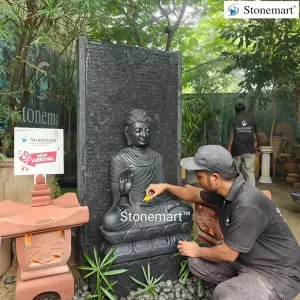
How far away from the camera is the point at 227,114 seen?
9023mm

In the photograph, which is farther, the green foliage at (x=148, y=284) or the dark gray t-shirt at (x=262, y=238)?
the green foliage at (x=148, y=284)

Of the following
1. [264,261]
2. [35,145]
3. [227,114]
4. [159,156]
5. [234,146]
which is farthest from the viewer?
[227,114]

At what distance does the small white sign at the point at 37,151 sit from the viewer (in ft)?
7.70

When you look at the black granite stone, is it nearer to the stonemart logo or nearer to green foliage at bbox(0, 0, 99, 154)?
green foliage at bbox(0, 0, 99, 154)

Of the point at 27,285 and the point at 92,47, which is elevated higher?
the point at 92,47

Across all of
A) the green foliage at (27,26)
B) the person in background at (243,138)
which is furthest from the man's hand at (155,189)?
the person in background at (243,138)

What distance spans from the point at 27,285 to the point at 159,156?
5.82 feet

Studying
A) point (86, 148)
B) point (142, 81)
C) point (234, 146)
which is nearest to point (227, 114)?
point (234, 146)

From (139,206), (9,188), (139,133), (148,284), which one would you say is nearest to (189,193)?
(139,206)

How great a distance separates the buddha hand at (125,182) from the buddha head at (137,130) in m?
0.36

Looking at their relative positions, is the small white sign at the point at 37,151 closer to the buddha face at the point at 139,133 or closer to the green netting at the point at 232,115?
the buddha face at the point at 139,133

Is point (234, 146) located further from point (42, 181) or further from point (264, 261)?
point (42, 181)

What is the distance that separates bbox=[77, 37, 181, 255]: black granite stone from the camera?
2926 millimetres

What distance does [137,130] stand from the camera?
2.91 metres
